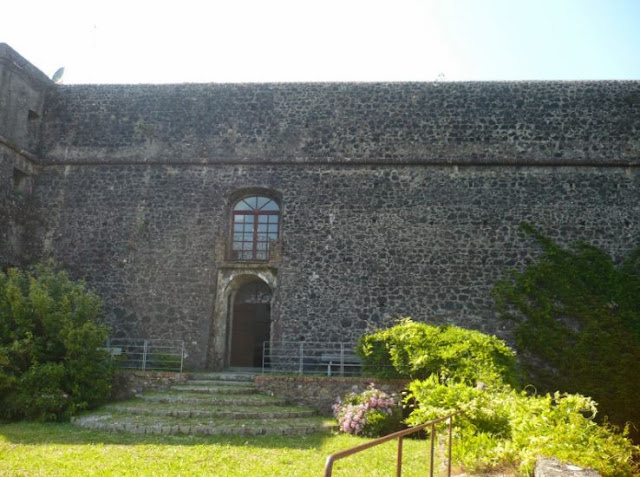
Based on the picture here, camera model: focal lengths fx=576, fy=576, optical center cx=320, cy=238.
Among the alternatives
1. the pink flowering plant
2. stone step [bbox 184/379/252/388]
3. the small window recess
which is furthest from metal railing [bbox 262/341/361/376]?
the small window recess

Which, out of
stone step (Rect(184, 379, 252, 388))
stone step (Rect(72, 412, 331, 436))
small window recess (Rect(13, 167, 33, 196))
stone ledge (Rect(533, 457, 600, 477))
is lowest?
stone step (Rect(72, 412, 331, 436))

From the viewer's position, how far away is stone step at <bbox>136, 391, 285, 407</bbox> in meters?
10.6

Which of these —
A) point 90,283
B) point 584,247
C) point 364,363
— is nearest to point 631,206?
point 584,247

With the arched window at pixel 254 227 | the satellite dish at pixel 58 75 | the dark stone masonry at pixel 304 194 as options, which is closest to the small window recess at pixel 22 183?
the dark stone masonry at pixel 304 194

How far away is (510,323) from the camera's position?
1401 cm

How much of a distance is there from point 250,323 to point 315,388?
5.18m

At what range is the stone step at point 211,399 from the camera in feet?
34.7

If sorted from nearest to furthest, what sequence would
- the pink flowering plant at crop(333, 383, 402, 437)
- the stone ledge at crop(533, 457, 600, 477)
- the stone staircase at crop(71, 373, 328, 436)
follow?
the stone ledge at crop(533, 457, 600, 477)
the stone staircase at crop(71, 373, 328, 436)
the pink flowering plant at crop(333, 383, 402, 437)

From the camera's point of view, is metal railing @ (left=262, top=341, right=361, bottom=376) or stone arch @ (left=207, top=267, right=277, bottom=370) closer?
metal railing @ (left=262, top=341, right=361, bottom=376)

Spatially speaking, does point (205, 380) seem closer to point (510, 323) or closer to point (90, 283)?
point (90, 283)

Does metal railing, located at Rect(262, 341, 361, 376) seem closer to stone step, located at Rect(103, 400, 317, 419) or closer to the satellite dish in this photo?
stone step, located at Rect(103, 400, 317, 419)

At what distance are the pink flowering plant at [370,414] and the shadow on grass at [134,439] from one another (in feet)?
1.95

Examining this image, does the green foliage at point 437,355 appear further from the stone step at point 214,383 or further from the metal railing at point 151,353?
the metal railing at point 151,353

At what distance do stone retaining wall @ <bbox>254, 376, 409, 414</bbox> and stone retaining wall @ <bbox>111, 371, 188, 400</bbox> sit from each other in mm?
1980
